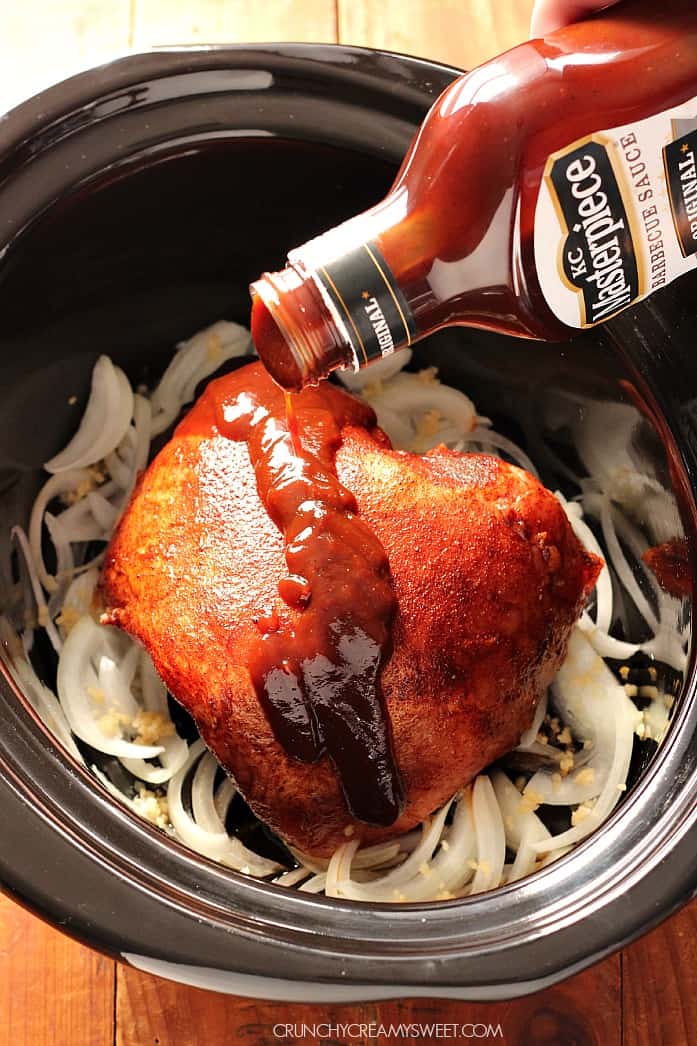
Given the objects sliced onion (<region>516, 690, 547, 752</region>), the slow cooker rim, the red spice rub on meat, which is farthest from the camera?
sliced onion (<region>516, 690, 547, 752</region>)

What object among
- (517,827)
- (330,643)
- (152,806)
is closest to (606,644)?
(517,827)

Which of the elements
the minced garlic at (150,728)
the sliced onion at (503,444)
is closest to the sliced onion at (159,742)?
the minced garlic at (150,728)

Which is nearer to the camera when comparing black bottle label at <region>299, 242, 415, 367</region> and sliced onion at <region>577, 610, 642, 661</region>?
black bottle label at <region>299, 242, 415, 367</region>

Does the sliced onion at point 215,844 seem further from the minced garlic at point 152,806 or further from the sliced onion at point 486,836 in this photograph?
the sliced onion at point 486,836

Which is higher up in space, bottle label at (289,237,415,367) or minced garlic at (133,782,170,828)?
bottle label at (289,237,415,367)

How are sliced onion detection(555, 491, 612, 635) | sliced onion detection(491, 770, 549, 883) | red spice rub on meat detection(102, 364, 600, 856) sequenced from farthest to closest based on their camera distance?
sliced onion detection(555, 491, 612, 635) < sliced onion detection(491, 770, 549, 883) < red spice rub on meat detection(102, 364, 600, 856)

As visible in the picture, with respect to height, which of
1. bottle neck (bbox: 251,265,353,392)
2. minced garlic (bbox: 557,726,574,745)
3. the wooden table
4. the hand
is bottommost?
the wooden table

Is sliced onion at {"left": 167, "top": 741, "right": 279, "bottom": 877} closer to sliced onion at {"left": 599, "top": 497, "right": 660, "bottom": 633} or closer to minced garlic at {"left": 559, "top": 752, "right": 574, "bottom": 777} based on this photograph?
minced garlic at {"left": 559, "top": 752, "right": 574, "bottom": 777}

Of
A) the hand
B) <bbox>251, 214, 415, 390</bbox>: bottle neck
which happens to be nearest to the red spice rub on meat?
<bbox>251, 214, 415, 390</bbox>: bottle neck
